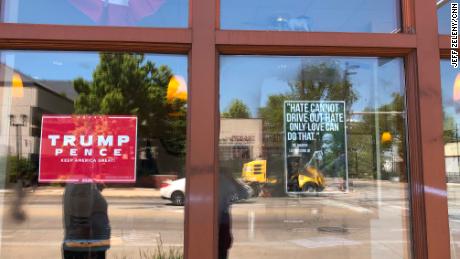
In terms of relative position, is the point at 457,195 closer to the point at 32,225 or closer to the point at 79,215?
the point at 79,215

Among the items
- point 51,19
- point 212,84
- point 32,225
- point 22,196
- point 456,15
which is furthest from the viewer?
point 32,225

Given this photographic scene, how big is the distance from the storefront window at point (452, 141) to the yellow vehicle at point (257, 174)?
1200mm

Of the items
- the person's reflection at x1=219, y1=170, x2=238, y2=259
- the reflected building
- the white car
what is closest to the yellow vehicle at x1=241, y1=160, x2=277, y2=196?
the person's reflection at x1=219, y1=170, x2=238, y2=259

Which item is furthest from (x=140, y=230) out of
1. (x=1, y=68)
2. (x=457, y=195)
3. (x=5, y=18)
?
(x=457, y=195)

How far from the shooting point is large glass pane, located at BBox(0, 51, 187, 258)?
274cm

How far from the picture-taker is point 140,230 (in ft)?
11.9

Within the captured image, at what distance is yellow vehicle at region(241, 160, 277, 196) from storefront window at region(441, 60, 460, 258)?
120 centimetres

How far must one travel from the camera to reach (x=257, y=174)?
119 inches

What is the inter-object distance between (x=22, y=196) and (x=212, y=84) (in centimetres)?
181

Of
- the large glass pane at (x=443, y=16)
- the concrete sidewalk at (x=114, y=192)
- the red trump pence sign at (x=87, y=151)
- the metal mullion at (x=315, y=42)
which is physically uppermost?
the large glass pane at (x=443, y=16)

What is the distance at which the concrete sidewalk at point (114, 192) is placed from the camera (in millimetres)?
2922

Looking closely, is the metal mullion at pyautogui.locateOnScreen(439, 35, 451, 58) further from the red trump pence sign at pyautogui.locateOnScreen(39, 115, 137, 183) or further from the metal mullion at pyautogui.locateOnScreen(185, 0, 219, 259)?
the red trump pence sign at pyautogui.locateOnScreen(39, 115, 137, 183)

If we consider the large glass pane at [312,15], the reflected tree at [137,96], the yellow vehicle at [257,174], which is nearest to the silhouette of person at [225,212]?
the yellow vehicle at [257,174]

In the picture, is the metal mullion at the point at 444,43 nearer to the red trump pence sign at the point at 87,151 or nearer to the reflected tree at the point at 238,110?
the reflected tree at the point at 238,110
